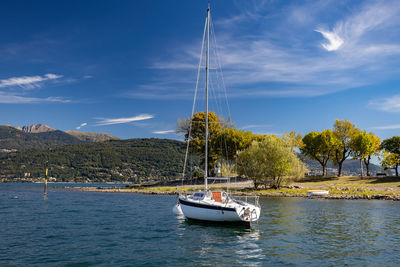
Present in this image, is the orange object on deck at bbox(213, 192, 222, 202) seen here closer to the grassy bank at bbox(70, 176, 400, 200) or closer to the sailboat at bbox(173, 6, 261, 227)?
the sailboat at bbox(173, 6, 261, 227)

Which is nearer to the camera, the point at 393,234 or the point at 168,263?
the point at 168,263

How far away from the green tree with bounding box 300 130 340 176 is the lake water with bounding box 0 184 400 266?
65.8m

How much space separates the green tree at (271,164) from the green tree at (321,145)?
27065mm

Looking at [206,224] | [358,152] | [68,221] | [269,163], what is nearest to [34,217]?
[68,221]

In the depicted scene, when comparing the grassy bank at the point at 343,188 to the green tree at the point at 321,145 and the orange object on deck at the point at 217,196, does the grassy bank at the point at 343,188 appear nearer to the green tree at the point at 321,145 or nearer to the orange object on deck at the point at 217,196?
the green tree at the point at 321,145

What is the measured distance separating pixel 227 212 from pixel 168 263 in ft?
34.8

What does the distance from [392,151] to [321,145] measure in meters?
20.2

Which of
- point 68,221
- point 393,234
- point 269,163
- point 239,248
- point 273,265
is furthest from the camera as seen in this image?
point 269,163

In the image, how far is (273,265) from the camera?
60.3 feet

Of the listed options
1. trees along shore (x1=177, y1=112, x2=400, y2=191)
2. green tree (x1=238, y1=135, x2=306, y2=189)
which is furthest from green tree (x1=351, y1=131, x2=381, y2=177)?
green tree (x1=238, y1=135, x2=306, y2=189)

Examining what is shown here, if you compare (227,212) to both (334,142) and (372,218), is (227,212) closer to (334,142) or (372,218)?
(372,218)

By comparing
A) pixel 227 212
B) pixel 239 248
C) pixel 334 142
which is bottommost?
pixel 239 248

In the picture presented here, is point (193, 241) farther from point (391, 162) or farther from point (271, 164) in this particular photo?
point (391, 162)

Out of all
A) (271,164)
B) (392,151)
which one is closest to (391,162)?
(392,151)
